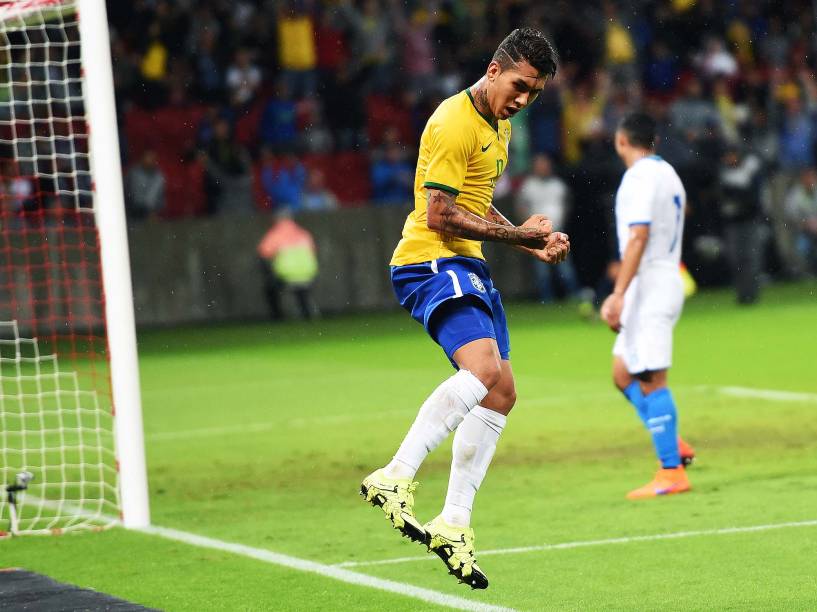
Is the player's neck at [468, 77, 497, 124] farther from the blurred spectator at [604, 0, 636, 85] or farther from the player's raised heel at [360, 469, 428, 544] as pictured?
the blurred spectator at [604, 0, 636, 85]

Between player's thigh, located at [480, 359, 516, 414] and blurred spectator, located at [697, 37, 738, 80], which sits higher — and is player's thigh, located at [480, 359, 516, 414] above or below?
below

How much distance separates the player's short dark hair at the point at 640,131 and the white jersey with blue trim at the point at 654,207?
10 cm

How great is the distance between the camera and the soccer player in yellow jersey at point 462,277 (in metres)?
6.48

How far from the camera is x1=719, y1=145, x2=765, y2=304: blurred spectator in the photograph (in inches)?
912

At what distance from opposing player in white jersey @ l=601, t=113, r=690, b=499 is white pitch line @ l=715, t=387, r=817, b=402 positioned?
4003mm

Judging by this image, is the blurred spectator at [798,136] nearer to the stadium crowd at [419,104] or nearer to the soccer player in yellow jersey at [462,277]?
the stadium crowd at [419,104]

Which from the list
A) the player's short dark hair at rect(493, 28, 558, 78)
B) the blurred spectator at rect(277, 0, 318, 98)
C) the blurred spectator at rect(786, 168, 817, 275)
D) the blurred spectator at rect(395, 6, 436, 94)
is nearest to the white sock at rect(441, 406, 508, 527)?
the player's short dark hair at rect(493, 28, 558, 78)

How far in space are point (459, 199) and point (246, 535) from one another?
274cm

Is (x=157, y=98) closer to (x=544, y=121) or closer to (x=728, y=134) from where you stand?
(x=544, y=121)

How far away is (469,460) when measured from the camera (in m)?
6.75

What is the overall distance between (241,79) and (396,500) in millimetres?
19499

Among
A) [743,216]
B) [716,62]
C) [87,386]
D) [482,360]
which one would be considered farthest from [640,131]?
[716,62]

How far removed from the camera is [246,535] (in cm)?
871

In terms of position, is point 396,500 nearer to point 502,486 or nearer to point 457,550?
point 457,550
